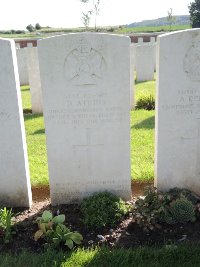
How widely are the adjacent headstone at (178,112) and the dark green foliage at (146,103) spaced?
495cm

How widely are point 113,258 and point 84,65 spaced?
2.10 m

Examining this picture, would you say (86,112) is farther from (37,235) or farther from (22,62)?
(22,62)

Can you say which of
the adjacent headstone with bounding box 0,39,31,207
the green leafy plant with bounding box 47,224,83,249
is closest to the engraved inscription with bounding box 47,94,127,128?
the adjacent headstone with bounding box 0,39,31,207

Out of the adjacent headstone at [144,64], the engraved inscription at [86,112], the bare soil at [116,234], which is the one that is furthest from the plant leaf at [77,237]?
the adjacent headstone at [144,64]

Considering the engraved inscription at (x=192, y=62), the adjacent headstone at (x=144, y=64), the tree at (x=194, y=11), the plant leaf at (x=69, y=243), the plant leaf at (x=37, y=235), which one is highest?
the tree at (x=194, y=11)

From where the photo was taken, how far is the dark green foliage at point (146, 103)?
910 centimetres

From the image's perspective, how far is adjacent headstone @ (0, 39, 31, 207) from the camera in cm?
377

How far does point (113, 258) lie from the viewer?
3.26m

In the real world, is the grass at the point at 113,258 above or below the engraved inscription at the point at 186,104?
below

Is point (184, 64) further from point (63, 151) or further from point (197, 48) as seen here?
point (63, 151)

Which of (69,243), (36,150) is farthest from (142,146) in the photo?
(69,243)

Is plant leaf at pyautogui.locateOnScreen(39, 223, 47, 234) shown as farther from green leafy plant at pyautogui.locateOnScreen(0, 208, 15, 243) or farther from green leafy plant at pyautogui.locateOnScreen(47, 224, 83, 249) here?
green leafy plant at pyautogui.locateOnScreen(0, 208, 15, 243)

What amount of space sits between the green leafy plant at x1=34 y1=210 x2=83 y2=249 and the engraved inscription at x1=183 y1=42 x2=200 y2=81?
2.19 metres

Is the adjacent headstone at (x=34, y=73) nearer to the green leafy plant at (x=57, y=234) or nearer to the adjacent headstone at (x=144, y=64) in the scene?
the adjacent headstone at (x=144, y=64)
